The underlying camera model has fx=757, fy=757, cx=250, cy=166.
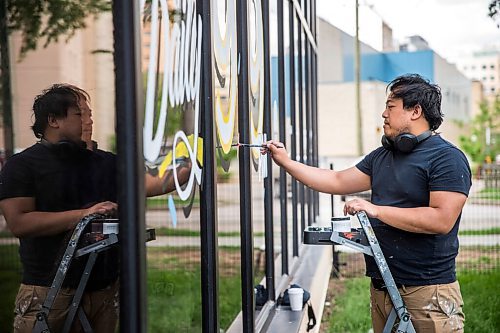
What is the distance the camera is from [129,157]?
168 cm

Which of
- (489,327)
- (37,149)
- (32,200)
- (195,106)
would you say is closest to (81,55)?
(37,149)

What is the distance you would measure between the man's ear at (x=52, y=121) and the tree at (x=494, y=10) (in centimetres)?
726

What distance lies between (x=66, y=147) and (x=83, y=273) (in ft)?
1.01

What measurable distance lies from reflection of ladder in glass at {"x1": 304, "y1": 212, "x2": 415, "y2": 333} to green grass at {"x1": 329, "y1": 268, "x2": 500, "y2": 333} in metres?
3.71

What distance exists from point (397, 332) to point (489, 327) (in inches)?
160

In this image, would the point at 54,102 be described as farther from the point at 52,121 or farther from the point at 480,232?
the point at 480,232

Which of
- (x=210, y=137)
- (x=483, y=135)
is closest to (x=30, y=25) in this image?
(x=210, y=137)

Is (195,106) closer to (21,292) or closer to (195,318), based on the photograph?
(195,318)

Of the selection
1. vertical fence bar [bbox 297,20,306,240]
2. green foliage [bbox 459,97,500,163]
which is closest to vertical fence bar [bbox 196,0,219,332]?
vertical fence bar [bbox 297,20,306,240]

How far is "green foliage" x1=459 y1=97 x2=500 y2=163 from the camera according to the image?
107ft

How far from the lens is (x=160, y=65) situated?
2084 millimetres

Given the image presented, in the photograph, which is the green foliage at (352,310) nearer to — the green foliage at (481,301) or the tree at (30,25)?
the green foliage at (481,301)

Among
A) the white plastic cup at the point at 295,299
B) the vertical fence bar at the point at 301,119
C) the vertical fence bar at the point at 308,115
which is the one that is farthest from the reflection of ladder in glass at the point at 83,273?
the vertical fence bar at the point at 308,115

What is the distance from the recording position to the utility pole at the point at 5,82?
1437mm
